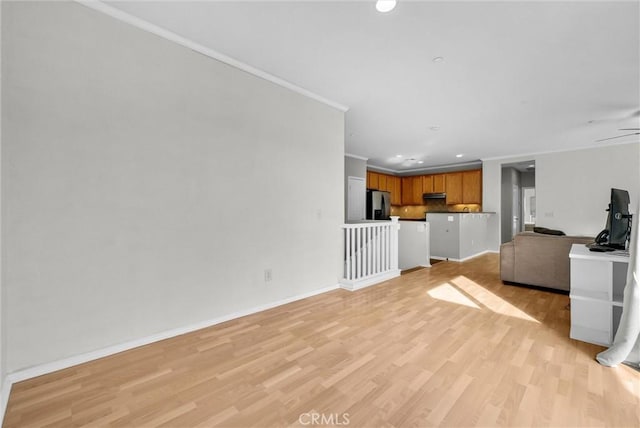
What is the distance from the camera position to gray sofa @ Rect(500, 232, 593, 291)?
11.9 feet

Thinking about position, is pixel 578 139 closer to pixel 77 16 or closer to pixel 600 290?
pixel 600 290

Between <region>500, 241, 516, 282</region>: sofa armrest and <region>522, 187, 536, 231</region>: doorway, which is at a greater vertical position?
<region>522, 187, 536, 231</region>: doorway

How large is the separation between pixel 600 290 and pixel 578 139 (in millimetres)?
4547

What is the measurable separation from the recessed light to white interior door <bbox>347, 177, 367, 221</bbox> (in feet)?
16.3

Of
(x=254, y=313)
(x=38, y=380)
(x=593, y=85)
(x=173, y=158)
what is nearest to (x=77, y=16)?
(x=173, y=158)

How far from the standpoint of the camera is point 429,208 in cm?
892

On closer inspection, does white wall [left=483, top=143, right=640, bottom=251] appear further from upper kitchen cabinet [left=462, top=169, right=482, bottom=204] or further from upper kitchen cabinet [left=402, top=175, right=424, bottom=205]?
upper kitchen cabinet [left=402, top=175, right=424, bottom=205]

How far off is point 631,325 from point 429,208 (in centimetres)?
723

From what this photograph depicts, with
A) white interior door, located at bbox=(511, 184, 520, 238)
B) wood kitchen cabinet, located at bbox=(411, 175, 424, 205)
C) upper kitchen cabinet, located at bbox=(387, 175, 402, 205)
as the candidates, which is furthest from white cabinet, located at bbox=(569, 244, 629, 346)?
upper kitchen cabinet, located at bbox=(387, 175, 402, 205)

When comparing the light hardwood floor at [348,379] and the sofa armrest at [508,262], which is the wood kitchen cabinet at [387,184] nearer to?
the sofa armrest at [508,262]

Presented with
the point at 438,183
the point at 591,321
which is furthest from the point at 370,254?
the point at 438,183

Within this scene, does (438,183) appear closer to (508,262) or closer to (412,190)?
(412,190)

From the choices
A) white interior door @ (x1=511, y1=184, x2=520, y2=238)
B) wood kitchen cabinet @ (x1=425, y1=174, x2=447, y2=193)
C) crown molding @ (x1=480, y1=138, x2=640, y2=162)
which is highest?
crown molding @ (x1=480, y1=138, x2=640, y2=162)

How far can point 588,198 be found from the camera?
19.6 feet
